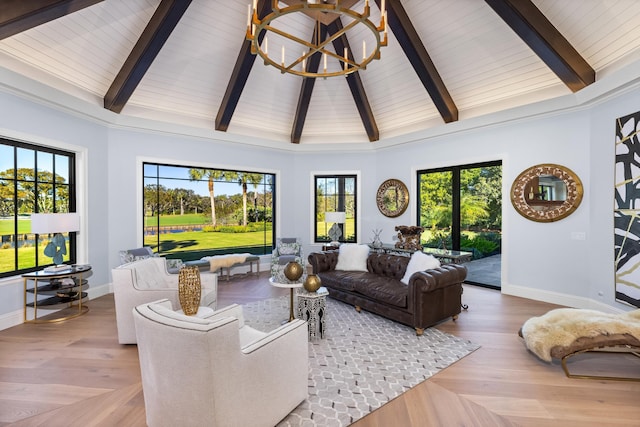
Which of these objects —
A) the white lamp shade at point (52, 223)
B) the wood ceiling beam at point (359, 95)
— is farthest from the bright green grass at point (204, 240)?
the white lamp shade at point (52, 223)

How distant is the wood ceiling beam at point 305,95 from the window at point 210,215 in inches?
96.5

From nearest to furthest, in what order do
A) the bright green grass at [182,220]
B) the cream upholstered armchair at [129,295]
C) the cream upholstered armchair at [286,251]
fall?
the cream upholstered armchair at [129,295] < the cream upholstered armchair at [286,251] < the bright green grass at [182,220]

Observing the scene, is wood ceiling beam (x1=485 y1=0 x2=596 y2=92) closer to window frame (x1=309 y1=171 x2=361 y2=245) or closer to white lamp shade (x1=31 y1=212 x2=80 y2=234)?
window frame (x1=309 y1=171 x2=361 y2=245)

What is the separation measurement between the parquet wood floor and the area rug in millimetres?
135

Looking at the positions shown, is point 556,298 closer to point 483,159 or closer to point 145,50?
point 483,159

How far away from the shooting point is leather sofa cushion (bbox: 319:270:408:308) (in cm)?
396

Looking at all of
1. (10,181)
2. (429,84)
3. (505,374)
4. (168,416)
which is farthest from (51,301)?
(429,84)

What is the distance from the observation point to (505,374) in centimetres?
287

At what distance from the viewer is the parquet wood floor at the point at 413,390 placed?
2.25 meters

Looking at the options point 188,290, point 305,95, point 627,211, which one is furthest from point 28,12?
point 627,211

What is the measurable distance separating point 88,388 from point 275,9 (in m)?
3.51

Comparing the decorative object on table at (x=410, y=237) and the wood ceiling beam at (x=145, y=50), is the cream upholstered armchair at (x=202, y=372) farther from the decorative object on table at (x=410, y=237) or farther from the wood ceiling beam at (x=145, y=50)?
the wood ceiling beam at (x=145, y=50)

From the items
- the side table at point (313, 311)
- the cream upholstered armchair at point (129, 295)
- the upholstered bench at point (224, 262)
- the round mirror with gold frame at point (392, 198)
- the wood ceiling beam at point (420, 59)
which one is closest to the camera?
the cream upholstered armchair at point (129, 295)

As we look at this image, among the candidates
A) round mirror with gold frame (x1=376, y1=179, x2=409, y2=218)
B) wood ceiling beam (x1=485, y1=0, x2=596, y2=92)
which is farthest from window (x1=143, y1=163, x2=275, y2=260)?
wood ceiling beam (x1=485, y1=0, x2=596, y2=92)
